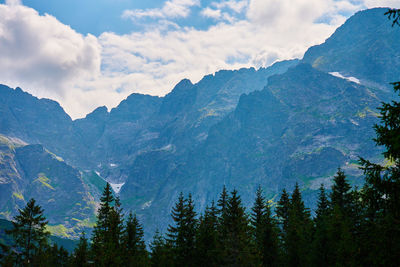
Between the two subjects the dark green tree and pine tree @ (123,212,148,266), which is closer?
the dark green tree

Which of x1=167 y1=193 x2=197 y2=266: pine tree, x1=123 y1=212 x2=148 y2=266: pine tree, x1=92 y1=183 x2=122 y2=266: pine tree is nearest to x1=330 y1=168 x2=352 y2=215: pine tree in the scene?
x1=167 y1=193 x2=197 y2=266: pine tree

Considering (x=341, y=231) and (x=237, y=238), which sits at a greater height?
(x=341, y=231)

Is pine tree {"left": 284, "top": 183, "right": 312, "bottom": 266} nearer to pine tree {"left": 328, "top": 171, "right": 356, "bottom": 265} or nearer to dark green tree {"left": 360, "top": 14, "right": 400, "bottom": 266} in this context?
pine tree {"left": 328, "top": 171, "right": 356, "bottom": 265}

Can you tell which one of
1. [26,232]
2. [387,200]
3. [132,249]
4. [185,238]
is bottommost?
[387,200]

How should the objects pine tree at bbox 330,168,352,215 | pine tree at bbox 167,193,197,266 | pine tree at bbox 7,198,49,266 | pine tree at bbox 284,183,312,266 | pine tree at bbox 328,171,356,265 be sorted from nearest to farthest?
pine tree at bbox 328,171,356,265
pine tree at bbox 284,183,312,266
pine tree at bbox 167,193,197,266
pine tree at bbox 7,198,49,266
pine tree at bbox 330,168,352,215

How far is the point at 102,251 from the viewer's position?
3359cm

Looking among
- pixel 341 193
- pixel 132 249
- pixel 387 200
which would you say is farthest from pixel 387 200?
pixel 132 249

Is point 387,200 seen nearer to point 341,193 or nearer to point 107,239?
point 107,239

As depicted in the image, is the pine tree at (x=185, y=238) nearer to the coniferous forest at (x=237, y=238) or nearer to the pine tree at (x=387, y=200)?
the coniferous forest at (x=237, y=238)

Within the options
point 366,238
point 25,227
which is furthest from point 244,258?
point 25,227

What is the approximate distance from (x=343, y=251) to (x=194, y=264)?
62.1ft

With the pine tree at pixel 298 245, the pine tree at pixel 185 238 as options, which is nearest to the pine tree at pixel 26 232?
the pine tree at pixel 185 238

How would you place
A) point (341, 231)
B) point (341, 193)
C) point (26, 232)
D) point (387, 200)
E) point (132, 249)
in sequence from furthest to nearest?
point (132, 249) → point (341, 193) → point (26, 232) → point (341, 231) → point (387, 200)

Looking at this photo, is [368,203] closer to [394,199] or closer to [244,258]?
[394,199]
